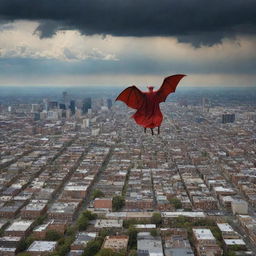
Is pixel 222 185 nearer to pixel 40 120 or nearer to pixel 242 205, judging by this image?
pixel 242 205

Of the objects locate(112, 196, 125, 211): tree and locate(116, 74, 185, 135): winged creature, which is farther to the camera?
locate(112, 196, 125, 211): tree

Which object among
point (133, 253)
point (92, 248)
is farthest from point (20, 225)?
point (133, 253)

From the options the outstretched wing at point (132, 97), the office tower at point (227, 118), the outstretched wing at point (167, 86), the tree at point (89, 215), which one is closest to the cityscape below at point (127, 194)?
the tree at point (89, 215)

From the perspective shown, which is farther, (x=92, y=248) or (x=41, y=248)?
(x=41, y=248)

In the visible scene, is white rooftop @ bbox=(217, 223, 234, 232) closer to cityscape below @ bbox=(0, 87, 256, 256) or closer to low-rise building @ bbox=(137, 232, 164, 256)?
cityscape below @ bbox=(0, 87, 256, 256)

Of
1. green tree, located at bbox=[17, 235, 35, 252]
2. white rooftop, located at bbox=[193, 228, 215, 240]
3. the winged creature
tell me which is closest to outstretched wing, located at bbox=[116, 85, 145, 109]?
the winged creature

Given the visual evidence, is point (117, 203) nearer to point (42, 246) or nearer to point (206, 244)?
point (42, 246)
